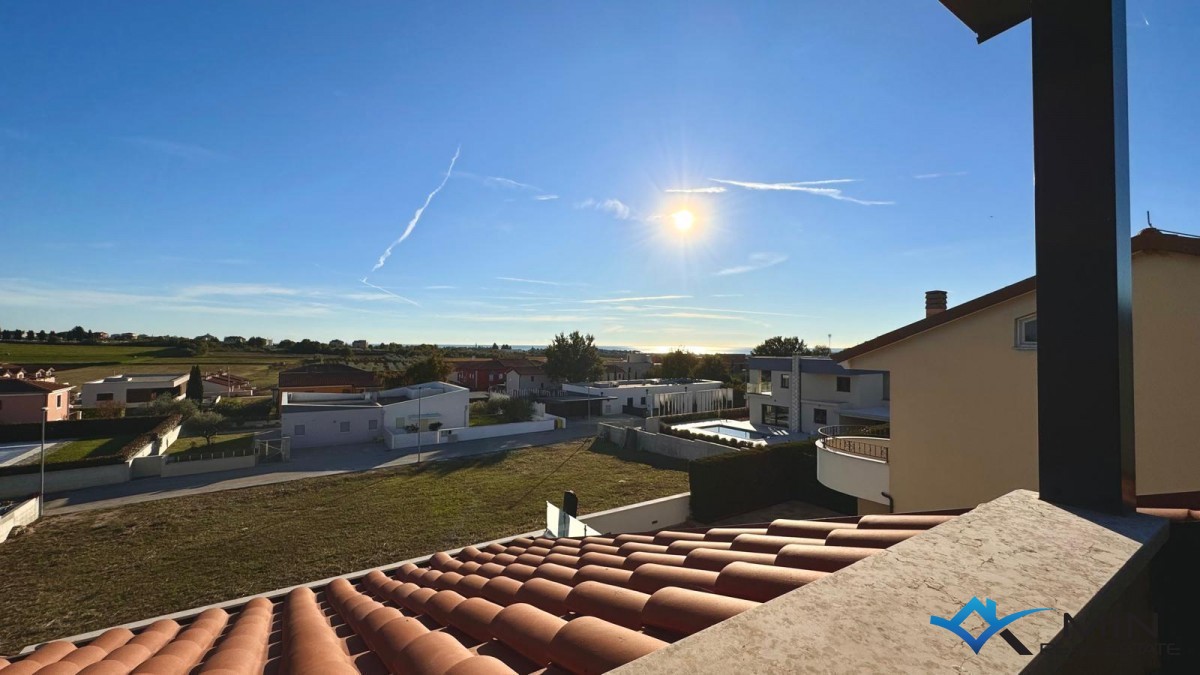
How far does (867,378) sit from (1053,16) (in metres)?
26.4

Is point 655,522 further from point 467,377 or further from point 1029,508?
point 467,377

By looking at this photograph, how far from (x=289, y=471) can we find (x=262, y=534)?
8118 millimetres

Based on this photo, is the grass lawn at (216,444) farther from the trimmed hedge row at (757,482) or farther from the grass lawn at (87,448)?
the trimmed hedge row at (757,482)

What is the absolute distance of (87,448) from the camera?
24.0 metres

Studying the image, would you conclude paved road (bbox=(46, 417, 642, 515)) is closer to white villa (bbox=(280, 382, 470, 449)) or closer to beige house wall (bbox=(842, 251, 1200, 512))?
white villa (bbox=(280, 382, 470, 449))

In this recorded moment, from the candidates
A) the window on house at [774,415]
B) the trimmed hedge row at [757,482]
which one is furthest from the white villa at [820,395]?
the trimmed hedge row at [757,482]

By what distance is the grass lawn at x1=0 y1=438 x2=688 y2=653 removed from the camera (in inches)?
412

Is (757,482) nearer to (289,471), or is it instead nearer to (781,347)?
(289,471)

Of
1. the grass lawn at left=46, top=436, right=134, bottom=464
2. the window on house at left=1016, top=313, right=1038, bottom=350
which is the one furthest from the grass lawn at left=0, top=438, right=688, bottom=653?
the window on house at left=1016, top=313, right=1038, bottom=350

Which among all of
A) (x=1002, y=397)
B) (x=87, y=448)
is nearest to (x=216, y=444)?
(x=87, y=448)

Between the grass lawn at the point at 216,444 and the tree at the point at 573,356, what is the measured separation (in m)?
Result: 26.3

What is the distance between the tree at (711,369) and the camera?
56.7 m

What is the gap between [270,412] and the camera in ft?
116

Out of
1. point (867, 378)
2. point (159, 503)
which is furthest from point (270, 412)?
point (867, 378)
